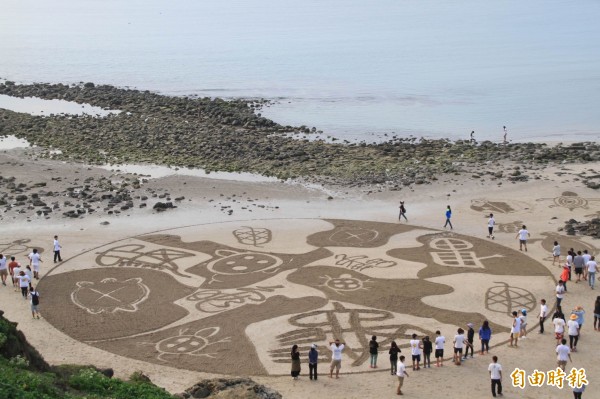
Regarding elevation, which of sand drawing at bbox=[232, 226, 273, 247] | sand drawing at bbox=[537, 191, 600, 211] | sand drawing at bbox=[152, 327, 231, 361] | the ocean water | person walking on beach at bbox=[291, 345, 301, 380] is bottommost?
sand drawing at bbox=[152, 327, 231, 361]

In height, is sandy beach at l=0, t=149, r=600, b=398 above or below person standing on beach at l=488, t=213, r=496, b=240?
below

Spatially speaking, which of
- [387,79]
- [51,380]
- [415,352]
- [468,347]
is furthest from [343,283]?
[387,79]

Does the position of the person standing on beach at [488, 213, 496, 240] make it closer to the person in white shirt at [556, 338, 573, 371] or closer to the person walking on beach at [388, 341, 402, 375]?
the person in white shirt at [556, 338, 573, 371]

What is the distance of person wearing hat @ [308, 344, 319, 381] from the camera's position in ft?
100

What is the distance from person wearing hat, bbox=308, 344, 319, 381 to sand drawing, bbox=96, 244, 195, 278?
14.2 m

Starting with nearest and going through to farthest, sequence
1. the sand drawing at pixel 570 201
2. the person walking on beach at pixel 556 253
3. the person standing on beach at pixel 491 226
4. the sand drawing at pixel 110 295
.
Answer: the sand drawing at pixel 110 295 < the person walking on beach at pixel 556 253 < the person standing on beach at pixel 491 226 < the sand drawing at pixel 570 201

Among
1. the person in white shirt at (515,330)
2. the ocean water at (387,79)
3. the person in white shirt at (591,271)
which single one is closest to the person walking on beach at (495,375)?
the person in white shirt at (515,330)

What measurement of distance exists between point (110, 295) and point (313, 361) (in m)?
14.4

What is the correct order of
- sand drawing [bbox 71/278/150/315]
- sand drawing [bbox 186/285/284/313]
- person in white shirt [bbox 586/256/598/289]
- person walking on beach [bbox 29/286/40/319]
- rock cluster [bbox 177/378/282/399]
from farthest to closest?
person in white shirt [bbox 586/256/598/289]
sand drawing [bbox 71/278/150/315]
sand drawing [bbox 186/285/284/313]
person walking on beach [bbox 29/286/40/319]
rock cluster [bbox 177/378/282/399]

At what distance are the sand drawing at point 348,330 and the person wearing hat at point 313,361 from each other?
199cm

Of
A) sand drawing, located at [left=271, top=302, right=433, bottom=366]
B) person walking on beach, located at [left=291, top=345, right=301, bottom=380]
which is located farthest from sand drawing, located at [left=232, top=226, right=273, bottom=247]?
person walking on beach, located at [left=291, top=345, right=301, bottom=380]

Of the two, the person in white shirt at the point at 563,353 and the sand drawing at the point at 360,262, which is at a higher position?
the sand drawing at the point at 360,262

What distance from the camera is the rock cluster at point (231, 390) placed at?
25.5 m

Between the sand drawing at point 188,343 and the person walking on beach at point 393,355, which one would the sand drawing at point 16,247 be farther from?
the person walking on beach at point 393,355
